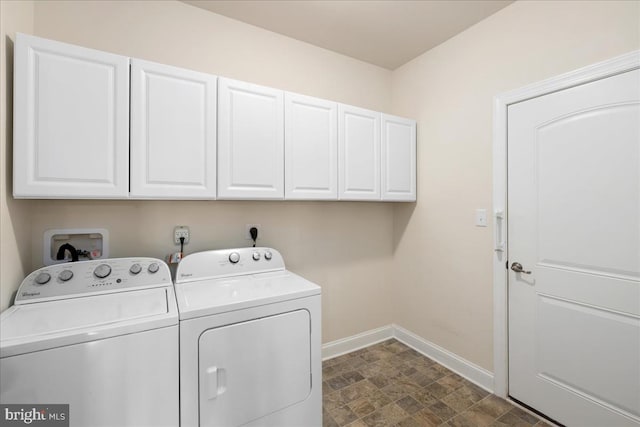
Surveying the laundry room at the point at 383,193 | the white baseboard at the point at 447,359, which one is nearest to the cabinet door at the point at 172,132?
the laundry room at the point at 383,193

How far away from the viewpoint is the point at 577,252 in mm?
1630

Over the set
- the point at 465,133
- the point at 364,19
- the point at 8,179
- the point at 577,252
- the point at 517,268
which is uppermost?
the point at 364,19

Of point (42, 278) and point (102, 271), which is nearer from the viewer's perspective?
point (42, 278)

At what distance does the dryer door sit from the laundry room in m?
0.06

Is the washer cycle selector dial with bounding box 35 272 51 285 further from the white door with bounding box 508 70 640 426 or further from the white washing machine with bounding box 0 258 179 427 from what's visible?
the white door with bounding box 508 70 640 426

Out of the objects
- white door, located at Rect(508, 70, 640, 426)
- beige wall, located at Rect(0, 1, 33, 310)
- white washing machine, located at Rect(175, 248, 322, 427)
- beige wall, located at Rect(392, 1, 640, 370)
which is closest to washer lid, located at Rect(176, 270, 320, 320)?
white washing machine, located at Rect(175, 248, 322, 427)

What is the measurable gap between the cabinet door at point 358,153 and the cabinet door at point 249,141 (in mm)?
510

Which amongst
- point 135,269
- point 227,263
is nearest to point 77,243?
point 135,269

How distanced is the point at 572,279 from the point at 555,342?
42 centimetres

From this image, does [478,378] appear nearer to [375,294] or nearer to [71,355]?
[375,294]

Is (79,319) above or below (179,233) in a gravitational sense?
below

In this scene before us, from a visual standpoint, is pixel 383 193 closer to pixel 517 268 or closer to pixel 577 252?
pixel 517 268

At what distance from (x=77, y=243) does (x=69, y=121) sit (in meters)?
0.71

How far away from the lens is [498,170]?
199 cm
